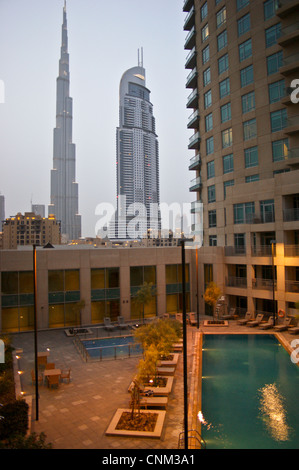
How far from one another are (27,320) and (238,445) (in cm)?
2172

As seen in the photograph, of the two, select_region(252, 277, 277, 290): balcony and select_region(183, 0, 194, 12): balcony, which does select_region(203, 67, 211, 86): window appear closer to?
select_region(183, 0, 194, 12): balcony

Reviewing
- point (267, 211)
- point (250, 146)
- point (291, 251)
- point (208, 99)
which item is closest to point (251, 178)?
point (250, 146)

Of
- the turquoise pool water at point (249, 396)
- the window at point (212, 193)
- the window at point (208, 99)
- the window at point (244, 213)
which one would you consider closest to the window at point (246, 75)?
the window at point (208, 99)

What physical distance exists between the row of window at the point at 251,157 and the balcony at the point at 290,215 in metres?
9.30

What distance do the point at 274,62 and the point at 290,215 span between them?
1847cm

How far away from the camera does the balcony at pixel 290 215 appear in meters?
28.8

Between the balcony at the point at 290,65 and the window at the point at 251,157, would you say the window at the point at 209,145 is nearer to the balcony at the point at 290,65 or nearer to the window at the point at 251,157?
the window at the point at 251,157

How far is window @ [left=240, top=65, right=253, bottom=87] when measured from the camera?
38812mm

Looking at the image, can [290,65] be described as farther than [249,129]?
No

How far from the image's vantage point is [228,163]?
42.9 m

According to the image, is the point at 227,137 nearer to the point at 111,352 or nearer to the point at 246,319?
the point at 246,319

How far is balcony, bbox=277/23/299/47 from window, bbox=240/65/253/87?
15.1ft
